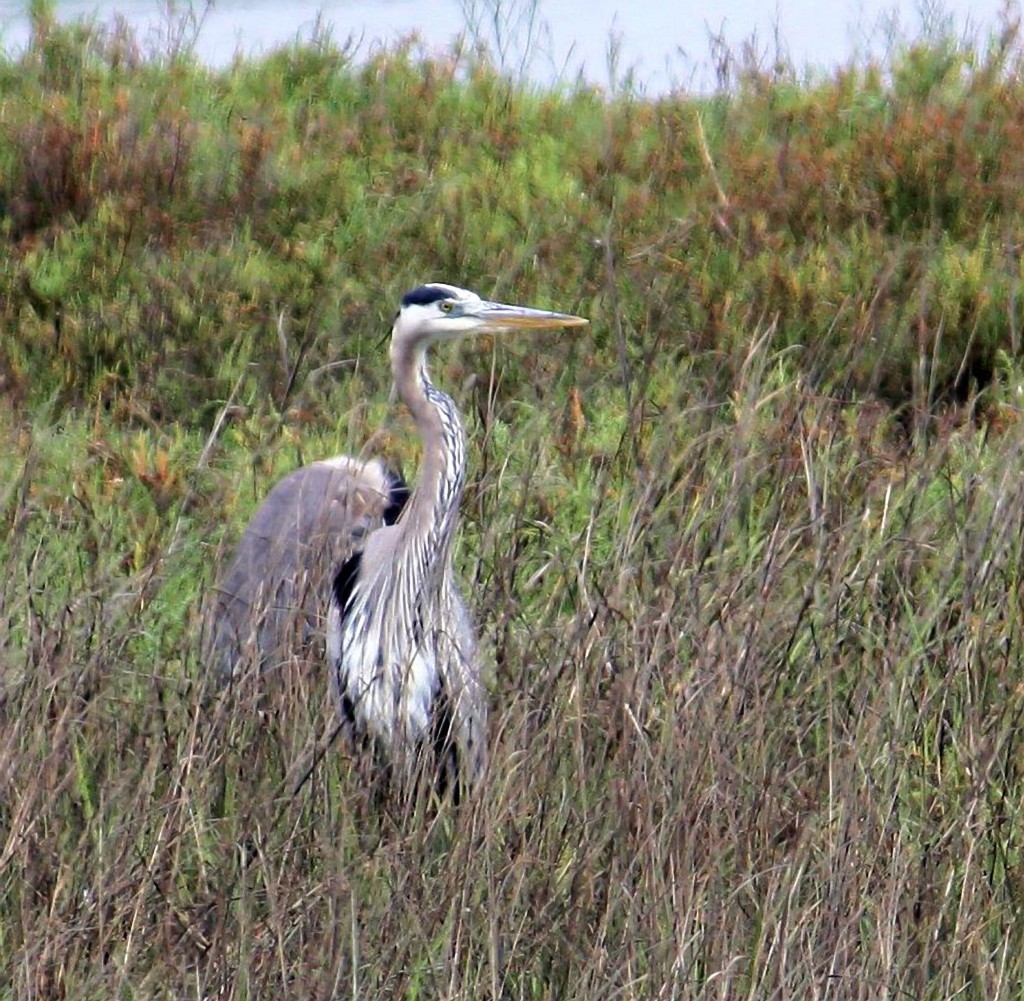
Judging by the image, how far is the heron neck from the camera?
3752 mm

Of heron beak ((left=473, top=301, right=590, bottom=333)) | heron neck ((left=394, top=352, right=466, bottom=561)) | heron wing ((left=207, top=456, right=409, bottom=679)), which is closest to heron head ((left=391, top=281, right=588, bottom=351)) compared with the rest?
heron beak ((left=473, top=301, right=590, bottom=333))

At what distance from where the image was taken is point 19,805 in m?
2.49

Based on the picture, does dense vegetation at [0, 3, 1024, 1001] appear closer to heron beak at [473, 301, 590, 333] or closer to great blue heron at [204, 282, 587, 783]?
great blue heron at [204, 282, 587, 783]

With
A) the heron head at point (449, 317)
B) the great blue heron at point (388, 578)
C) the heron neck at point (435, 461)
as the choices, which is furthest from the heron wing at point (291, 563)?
the heron head at point (449, 317)

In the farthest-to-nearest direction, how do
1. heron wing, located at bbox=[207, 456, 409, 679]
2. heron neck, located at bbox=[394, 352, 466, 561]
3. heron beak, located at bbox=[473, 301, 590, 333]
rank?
1. heron beak, located at bbox=[473, 301, 590, 333]
2. heron neck, located at bbox=[394, 352, 466, 561]
3. heron wing, located at bbox=[207, 456, 409, 679]

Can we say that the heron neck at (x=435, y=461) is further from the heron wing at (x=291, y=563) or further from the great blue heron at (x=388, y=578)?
the heron wing at (x=291, y=563)

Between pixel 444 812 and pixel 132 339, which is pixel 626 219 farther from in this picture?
pixel 444 812

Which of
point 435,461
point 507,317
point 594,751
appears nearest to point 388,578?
point 435,461

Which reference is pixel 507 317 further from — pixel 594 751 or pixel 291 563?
pixel 594 751

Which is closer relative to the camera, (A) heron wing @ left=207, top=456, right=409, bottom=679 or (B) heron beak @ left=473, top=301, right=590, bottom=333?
(A) heron wing @ left=207, top=456, right=409, bottom=679

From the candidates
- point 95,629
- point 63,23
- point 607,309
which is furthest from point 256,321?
point 95,629

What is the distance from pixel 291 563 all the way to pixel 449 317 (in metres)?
0.94

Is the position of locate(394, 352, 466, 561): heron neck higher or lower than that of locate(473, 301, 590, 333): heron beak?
lower

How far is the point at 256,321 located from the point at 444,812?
329 cm
